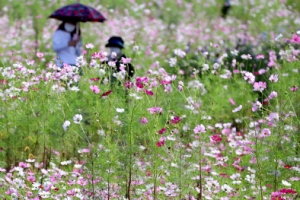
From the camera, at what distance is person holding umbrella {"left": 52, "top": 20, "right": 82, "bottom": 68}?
22.0 feet

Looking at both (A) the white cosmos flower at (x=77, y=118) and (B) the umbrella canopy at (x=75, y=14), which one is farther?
(B) the umbrella canopy at (x=75, y=14)

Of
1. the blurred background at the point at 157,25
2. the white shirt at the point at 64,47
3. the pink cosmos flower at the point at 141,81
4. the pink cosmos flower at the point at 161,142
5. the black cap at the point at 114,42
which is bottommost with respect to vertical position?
the blurred background at the point at 157,25

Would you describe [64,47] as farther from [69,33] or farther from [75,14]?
[75,14]

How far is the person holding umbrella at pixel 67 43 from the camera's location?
264 inches

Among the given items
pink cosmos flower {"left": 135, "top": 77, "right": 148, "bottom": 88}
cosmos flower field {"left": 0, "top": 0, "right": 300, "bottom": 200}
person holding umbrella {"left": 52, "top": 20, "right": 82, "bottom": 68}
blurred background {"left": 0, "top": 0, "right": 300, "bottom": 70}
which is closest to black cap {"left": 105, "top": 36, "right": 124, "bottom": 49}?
person holding umbrella {"left": 52, "top": 20, "right": 82, "bottom": 68}

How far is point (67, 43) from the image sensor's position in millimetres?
6715

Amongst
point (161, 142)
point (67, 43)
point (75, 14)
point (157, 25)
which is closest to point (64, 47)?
point (67, 43)

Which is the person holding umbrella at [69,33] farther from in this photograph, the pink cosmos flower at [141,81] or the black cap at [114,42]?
the pink cosmos flower at [141,81]

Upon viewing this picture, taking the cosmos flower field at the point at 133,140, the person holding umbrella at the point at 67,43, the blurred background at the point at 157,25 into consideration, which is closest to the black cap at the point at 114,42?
the person holding umbrella at the point at 67,43

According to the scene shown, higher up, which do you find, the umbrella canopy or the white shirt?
the umbrella canopy

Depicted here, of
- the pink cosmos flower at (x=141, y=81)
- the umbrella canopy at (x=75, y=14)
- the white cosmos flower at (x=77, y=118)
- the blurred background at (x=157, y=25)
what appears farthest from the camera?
the blurred background at (x=157, y=25)

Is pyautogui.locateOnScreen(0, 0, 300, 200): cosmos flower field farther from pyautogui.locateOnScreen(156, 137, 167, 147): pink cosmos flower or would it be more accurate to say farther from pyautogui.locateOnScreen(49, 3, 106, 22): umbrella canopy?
pyautogui.locateOnScreen(49, 3, 106, 22): umbrella canopy

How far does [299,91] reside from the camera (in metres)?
5.50

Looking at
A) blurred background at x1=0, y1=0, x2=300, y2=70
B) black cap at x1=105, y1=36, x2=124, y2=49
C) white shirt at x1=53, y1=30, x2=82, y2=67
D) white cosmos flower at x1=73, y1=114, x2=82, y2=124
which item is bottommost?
blurred background at x1=0, y1=0, x2=300, y2=70
